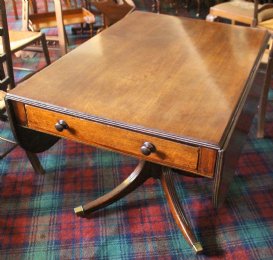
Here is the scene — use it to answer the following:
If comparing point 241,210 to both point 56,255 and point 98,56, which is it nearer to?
point 56,255

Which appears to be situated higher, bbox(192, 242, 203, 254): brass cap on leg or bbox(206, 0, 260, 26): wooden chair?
bbox(206, 0, 260, 26): wooden chair

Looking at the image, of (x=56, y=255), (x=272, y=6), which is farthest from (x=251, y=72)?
(x=272, y=6)

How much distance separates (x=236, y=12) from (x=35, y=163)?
1.73 metres

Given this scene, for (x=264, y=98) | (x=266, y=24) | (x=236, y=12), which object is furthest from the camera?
(x=236, y=12)

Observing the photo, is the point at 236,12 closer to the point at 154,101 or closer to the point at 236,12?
the point at 236,12

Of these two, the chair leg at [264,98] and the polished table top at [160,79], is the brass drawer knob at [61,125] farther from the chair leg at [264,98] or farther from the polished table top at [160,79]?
the chair leg at [264,98]

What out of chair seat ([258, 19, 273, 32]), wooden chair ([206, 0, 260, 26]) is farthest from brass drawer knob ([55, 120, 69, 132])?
wooden chair ([206, 0, 260, 26])

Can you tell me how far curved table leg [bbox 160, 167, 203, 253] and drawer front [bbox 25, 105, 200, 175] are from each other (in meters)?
0.54

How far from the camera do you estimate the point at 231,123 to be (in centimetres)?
100

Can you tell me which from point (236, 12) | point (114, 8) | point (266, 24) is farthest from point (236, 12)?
point (114, 8)

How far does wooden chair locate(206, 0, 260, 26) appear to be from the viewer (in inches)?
95.6

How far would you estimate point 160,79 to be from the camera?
122cm

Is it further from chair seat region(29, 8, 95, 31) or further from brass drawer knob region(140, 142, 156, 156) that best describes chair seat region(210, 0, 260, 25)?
brass drawer knob region(140, 142, 156, 156)

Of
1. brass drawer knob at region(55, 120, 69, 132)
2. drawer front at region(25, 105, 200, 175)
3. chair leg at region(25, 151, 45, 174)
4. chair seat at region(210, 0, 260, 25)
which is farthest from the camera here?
chair seat at region(210, 0, 260, 25)
